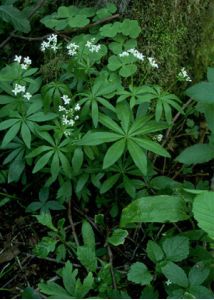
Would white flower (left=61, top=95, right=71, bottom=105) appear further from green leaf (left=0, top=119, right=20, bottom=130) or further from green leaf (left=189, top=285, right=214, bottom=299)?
green leaf (left=189, top=285, right=214, bottom=299)

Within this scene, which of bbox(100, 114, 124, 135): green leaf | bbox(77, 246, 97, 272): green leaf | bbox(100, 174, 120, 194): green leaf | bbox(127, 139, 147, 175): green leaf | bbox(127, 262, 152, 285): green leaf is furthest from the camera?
bbox(100, 174, 120, 194): green leaf

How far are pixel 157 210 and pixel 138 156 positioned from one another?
303 mm

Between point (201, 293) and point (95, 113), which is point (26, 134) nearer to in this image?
point (95, 113)

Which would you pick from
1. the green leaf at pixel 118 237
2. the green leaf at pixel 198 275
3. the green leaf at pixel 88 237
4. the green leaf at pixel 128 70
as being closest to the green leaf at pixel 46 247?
the green leaf at pixel 88 237

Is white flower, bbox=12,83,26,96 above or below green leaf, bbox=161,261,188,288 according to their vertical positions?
above

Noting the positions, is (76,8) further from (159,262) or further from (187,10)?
(159,262)

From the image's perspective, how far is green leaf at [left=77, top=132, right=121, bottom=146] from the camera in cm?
251

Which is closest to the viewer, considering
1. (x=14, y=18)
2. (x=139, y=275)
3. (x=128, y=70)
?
(x=139, y=275)

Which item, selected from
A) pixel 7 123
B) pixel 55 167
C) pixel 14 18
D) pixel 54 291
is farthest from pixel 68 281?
pixel 14 18

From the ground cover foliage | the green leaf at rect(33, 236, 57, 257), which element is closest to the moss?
the ground cover foliage

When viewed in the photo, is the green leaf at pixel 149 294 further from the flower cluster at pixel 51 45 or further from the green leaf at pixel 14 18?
the green leaf at pixel 14 18

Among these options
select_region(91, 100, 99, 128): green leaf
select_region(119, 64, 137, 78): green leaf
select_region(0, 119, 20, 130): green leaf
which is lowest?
select_region(0, 119, 20, 130): green leaf

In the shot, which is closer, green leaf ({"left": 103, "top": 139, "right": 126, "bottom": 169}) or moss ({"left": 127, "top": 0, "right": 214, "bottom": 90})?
green leaf ({"left": 103, "top": 139, "right": 126, "bottom": 169})

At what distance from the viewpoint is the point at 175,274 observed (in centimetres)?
217
